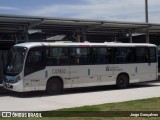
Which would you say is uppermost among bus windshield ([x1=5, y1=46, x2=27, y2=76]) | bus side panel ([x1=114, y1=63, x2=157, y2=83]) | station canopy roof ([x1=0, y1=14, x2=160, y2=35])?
station canopy roof ([x1=0, y1=14, x2=160, y2=35])

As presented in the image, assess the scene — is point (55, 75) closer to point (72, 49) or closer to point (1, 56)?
point (72, 49)

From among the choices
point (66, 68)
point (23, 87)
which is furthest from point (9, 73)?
point (66, 68)

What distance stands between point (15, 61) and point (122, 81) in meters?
6.49

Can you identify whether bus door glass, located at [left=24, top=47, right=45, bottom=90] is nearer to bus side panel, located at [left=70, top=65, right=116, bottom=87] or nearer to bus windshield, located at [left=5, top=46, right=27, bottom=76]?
bus windshield, located at [left=5, top=46, right=27, bottom=76]

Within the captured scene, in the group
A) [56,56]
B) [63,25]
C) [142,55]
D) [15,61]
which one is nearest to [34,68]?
[15,61]

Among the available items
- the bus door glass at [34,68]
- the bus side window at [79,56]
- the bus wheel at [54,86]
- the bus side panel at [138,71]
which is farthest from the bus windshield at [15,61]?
the bus side panel at [138,71]

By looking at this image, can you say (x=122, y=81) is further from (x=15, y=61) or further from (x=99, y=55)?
(x=15, y=61)

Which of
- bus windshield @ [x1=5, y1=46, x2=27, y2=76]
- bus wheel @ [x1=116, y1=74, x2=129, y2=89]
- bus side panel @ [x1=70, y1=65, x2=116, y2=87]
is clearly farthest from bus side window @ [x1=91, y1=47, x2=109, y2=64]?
bus windshield @ [x1=5, y1=46, x2=27, y2=76]

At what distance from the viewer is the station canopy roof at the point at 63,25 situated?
20750 millimetres

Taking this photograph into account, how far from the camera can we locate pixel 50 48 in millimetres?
18953

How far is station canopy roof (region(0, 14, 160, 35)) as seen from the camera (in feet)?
68.1

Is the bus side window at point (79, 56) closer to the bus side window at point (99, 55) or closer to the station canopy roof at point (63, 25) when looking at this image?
the bus side window at point (99, 55)

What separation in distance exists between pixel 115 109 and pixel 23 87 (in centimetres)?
636

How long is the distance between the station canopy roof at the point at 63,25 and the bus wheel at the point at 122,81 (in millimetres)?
3487
